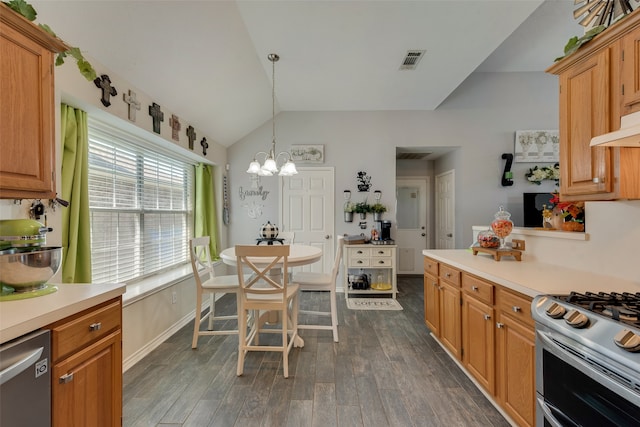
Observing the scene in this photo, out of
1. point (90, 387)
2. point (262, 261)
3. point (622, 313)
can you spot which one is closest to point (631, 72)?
point (622, 313)

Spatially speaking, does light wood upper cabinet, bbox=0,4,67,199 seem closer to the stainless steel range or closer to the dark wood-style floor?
the dark wood-style floor

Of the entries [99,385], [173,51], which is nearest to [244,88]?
[173,51]

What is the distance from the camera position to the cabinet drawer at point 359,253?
13.2 ft

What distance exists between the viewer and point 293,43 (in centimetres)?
265

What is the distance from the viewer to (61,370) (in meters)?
1.02

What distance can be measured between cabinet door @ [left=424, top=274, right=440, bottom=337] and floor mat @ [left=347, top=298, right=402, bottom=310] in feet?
2.96

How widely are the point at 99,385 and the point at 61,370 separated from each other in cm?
26

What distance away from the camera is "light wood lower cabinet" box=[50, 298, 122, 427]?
102 cm

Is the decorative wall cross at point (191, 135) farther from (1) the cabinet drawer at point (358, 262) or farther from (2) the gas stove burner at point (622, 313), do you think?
(2) the gas stove burner at point (622, 313)

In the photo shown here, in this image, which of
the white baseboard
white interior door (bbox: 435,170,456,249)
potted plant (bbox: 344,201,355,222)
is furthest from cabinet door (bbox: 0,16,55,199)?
white interior door (bbox: 435,170,456,249)

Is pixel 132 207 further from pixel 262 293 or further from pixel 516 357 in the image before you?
pixel 516 357

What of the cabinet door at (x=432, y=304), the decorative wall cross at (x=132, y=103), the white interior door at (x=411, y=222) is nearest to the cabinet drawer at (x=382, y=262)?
the cabinet door at (x=432, y=304)

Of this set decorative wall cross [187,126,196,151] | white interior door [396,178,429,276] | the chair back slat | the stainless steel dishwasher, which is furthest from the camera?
white interior door [396,178,429,276]

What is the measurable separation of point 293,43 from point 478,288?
9.00 feet
